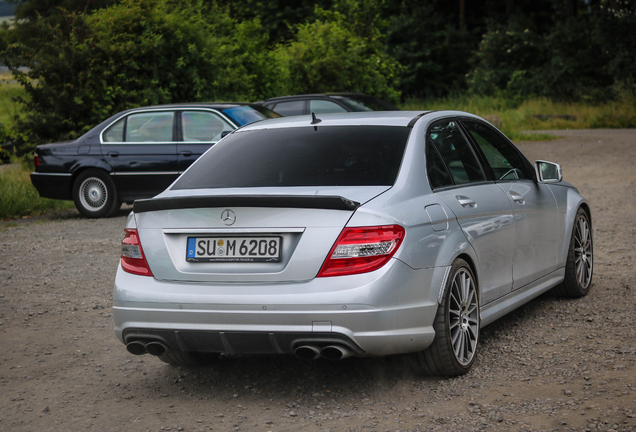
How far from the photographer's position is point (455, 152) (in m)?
5.14

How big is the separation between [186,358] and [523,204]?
8.24ft

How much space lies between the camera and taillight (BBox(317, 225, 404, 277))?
3.93m

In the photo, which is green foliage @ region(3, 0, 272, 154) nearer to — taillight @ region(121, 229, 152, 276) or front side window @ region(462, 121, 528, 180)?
front side window @ region(462, 121, 528, 180)

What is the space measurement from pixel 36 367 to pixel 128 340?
1.19 metres

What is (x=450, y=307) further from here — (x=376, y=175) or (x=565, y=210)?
(x=565, y=210)

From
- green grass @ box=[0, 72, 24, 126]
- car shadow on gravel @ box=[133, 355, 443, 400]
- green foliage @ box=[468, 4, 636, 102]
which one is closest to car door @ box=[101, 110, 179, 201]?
green grass @ box=[0, 72, 24, 126]

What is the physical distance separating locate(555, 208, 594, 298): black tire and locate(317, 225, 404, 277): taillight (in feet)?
9.76

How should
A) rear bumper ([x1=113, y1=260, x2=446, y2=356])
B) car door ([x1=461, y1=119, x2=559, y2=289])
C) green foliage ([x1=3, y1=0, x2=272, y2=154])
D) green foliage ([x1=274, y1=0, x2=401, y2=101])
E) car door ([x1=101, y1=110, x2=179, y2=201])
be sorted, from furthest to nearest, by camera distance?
green foliage ([x1=274, y1=0, x2=401, y2=101]) < green foliage ([x1=3, y1=0, x2=272, y2=154]) < car door ([x1=101, y1=110, x2=179, y2=201]) < car door ([x1=461, y1=119, x2=559, y2=289]) < rear bumper ([x1=113, y1=260, x2=446, y2=356])

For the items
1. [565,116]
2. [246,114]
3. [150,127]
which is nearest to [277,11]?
[565,116]

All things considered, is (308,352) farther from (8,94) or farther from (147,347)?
(8,94)

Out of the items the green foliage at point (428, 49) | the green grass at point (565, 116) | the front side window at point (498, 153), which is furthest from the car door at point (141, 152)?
the green foliage at point (428, 49)

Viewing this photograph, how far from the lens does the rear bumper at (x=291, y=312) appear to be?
3.92 meters

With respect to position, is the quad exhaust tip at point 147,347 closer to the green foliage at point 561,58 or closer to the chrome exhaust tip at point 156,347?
the chrome exhaust tip at point 156,347

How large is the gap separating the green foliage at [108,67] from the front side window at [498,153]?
1317 cm
